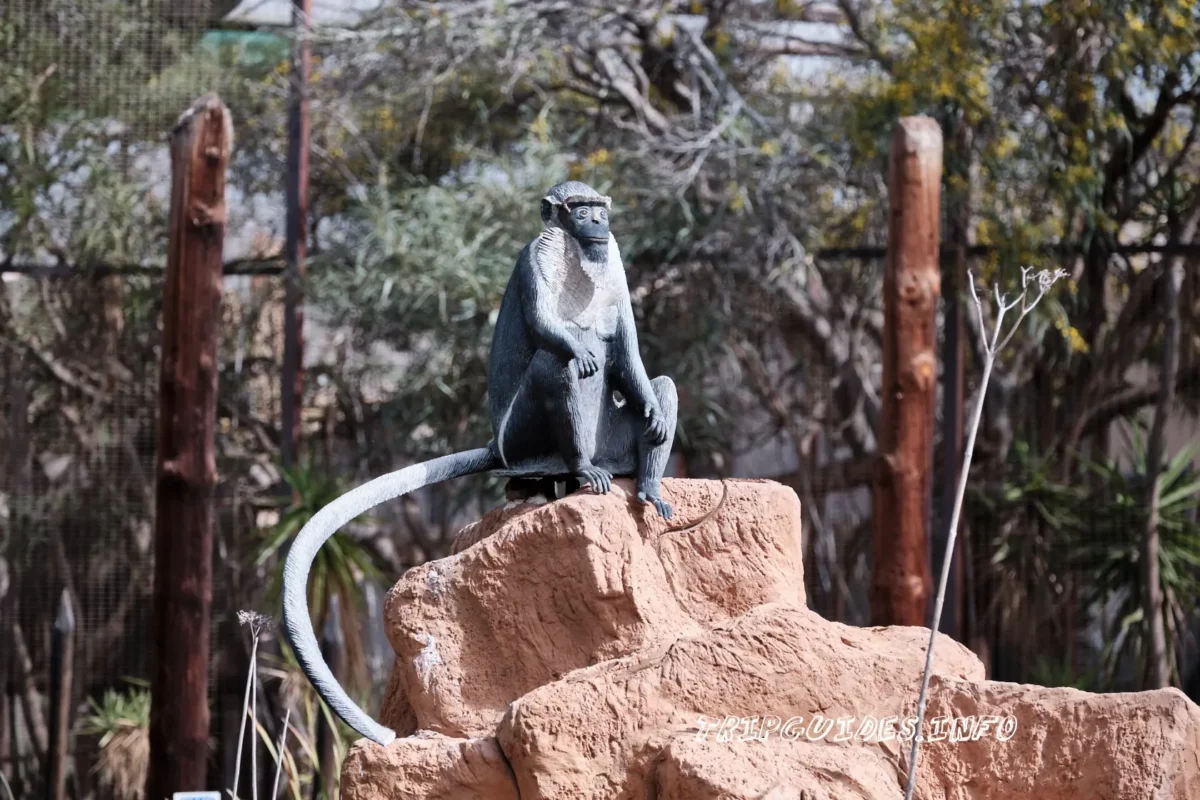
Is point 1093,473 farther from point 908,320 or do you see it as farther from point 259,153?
point 259,153

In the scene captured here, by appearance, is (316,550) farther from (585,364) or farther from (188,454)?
(188,454)

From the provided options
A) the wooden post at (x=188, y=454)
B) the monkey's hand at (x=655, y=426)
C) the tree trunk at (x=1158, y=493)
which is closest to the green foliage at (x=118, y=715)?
the wooden post at (x=188, y=454)

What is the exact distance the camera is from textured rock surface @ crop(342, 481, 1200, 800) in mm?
2910

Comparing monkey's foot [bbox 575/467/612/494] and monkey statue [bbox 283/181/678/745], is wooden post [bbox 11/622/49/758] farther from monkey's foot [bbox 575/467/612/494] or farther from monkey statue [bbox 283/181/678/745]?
monkey's foot [bbox 575/467/612/494]

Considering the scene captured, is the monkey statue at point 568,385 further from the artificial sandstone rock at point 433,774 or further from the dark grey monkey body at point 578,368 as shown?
the artificial sandstone rock at point 433,774

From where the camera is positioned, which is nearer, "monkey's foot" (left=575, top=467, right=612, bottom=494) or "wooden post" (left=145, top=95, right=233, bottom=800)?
"monkey's foot" (left=575, top=467, right=612, bottom=494)

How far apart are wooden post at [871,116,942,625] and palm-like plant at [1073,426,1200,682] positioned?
148 centimetres

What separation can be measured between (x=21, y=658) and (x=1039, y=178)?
216 inches

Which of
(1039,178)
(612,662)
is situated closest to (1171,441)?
(1039,178)

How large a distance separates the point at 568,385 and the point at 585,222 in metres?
0.40

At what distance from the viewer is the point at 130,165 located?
775 cm

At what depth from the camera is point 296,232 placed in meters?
7.39

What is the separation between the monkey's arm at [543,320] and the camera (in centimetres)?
358

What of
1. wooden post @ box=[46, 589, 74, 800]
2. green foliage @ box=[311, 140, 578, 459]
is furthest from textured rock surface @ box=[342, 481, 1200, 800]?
green foliage @ box=[311, 140, 578, 459]
